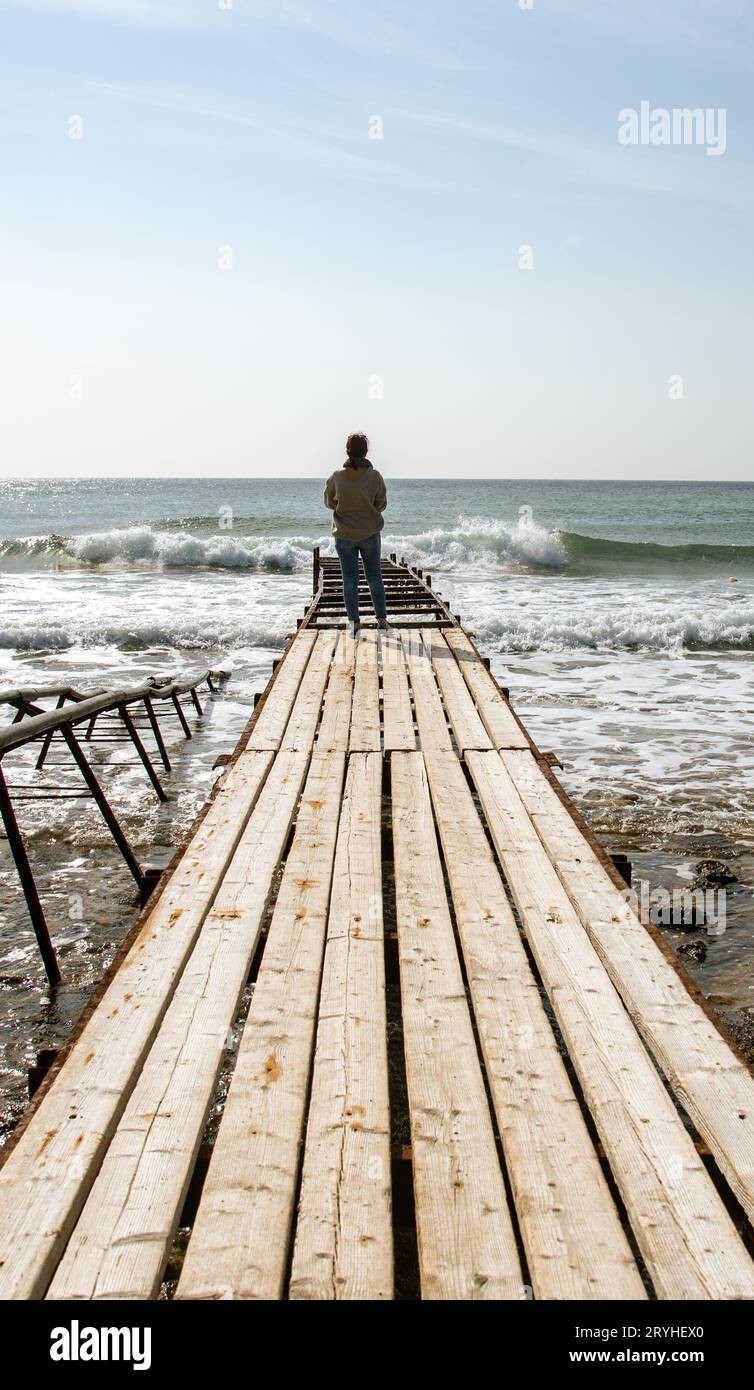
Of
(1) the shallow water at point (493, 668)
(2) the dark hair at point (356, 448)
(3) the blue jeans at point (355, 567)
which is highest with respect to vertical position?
(2) the dark hair at point (356, 448)

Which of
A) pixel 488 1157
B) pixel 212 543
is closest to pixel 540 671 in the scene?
pixel 488 1157

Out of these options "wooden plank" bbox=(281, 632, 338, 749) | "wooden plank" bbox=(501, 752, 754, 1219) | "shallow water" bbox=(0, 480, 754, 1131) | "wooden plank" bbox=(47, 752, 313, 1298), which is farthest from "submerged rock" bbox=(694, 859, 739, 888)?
"wooden plank" bbox=(47, 752, 313, 1298)

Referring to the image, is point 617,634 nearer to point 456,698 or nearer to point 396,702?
point 456,698

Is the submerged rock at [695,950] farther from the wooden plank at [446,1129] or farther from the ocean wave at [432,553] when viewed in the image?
the ocean wave at [432,553]

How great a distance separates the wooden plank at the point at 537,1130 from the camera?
70.6 inches

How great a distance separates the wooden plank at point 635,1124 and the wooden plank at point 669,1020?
0.04m

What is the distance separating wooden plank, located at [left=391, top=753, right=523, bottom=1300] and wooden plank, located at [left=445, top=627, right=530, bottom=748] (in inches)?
87.8

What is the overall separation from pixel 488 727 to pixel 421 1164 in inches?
Answer: 155

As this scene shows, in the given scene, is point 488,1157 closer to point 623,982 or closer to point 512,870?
point 623,982

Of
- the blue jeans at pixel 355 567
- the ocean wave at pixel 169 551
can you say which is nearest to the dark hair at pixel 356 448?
the blue jeans at pixel 355 567

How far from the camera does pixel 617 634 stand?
48.6 ft

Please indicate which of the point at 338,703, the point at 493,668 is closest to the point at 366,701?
the point at 338,703

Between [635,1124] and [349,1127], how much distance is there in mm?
656

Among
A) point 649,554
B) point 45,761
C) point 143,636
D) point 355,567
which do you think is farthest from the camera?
point 649,554
